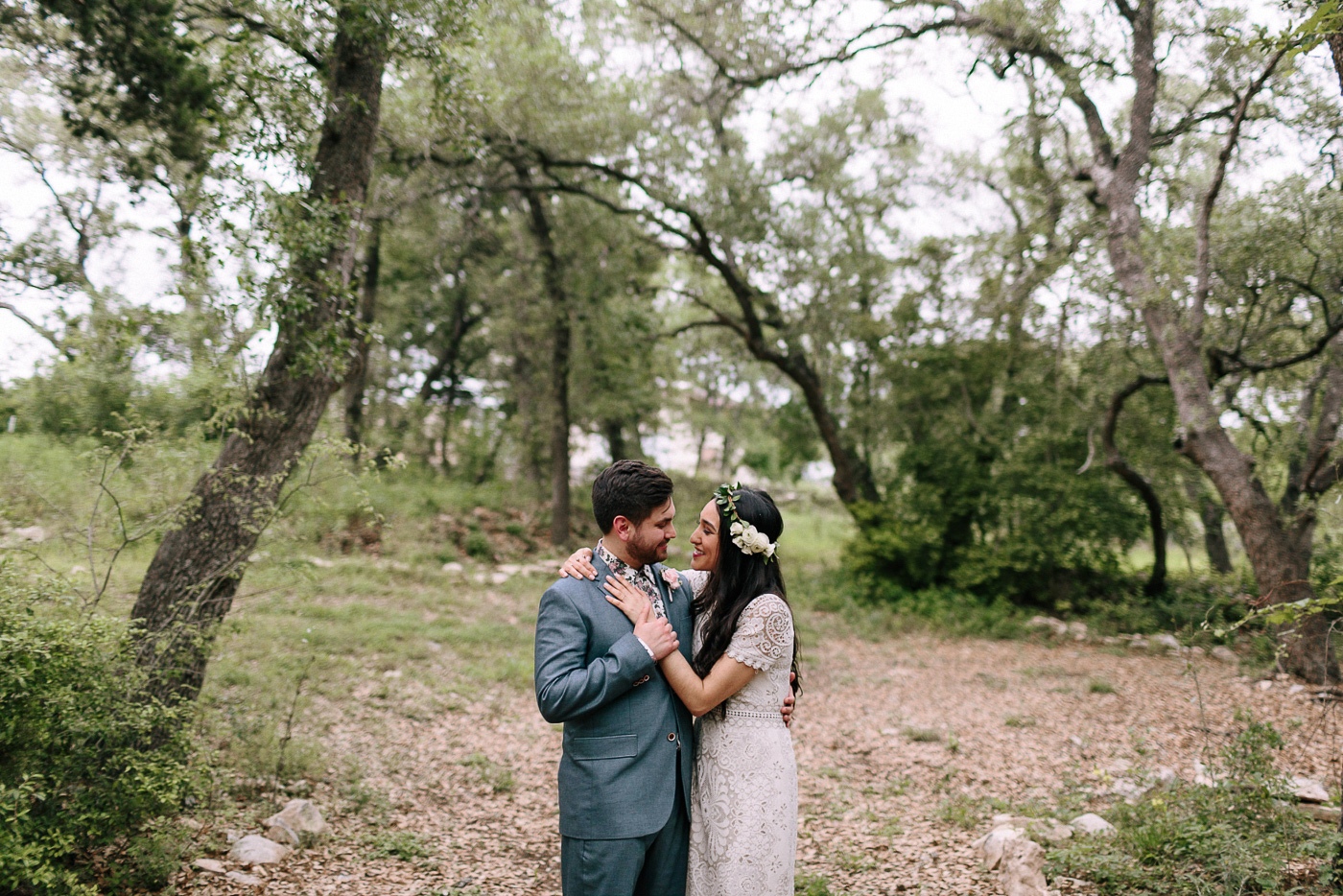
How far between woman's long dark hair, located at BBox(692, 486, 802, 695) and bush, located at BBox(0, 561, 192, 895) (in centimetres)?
246

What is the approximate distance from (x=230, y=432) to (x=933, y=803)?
16.7 feet

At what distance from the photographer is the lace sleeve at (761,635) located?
2500 millimetres

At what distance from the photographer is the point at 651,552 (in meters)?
2.56

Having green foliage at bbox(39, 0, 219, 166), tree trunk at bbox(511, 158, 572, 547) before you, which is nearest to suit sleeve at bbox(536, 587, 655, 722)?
green foliage at bbox(39, 0, 219, 166)

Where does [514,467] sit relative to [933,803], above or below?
above

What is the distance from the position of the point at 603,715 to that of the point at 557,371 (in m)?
13.5

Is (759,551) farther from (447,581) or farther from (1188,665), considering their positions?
(447,581)

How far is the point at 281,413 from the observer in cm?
469

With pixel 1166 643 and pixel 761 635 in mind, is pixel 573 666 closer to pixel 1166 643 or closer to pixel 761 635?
pixel 761 635

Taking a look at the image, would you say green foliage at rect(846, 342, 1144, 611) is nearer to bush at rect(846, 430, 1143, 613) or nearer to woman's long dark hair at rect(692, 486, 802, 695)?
bush at rect(846, 430, 1143, 613)

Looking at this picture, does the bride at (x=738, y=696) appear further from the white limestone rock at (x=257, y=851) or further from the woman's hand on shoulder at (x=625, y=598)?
the white limestone rock at (x=257, y=851)

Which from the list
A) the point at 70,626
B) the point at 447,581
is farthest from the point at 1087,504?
the point at 70,626

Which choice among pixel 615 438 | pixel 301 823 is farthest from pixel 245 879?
pixel 615 438

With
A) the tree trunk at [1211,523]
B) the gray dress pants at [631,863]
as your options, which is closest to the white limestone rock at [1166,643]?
the tree trunk at [1211,523]
